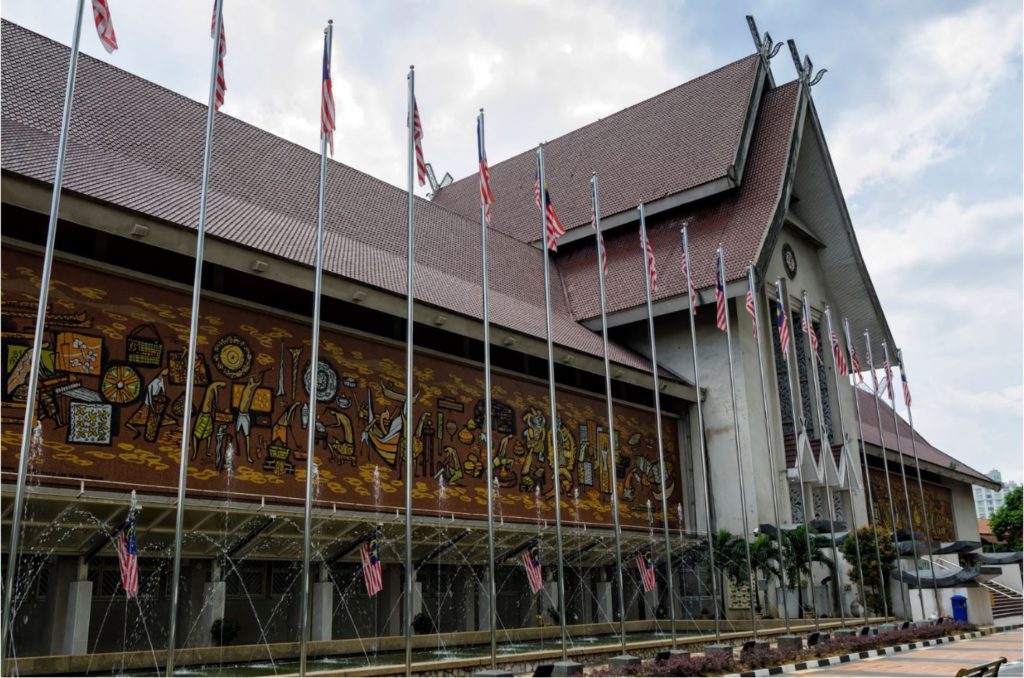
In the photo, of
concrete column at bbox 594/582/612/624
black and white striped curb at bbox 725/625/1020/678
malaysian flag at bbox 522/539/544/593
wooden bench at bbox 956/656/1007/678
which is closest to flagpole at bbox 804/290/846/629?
black and white striped curb at bbox 725/625/1020/678

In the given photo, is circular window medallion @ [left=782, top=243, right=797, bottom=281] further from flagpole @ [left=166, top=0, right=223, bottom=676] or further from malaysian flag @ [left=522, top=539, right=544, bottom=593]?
flagpole @ [left=166, top=0, right=223, bottom=676]

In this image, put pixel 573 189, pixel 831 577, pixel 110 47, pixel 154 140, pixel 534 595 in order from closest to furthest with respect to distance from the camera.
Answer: pixel 110 47 → pixel 154 140 → pixel 534 595 → pixel 831 577 → pixel 573 189

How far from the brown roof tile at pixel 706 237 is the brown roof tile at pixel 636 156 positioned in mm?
1020

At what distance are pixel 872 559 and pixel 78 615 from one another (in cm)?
1761

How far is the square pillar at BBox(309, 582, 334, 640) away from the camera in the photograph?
14586mm

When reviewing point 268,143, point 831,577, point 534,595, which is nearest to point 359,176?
point 268,143

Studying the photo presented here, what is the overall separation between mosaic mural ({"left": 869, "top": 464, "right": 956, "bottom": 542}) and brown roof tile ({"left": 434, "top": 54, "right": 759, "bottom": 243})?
41.3ft

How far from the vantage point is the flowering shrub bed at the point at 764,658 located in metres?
11.4

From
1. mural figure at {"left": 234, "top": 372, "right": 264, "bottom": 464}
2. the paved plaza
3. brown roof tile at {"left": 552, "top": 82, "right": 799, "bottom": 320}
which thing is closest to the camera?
the paved plaza

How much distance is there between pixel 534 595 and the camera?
19047mm

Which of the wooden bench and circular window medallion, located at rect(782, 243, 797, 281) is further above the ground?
circular window medallion, located at rect(782, 243, 797, 281)

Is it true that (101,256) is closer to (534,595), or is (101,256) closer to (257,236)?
(257,236)

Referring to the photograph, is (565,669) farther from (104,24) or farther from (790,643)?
(104,24)

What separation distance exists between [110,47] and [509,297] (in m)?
14.3
